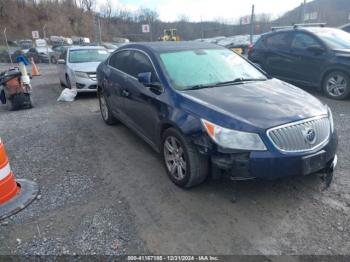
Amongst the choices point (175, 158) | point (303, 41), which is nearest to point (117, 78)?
point (175, 158)

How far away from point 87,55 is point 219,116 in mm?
8017

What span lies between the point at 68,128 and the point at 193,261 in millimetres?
4414

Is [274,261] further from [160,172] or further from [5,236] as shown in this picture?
[5,236]

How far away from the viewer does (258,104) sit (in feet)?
10.3

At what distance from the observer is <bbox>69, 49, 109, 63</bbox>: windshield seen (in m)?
9.54

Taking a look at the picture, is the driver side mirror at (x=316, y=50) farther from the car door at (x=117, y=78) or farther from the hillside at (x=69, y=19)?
the hillside at (x=69, y=19)

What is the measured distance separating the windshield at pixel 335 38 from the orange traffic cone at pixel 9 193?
23.2ft

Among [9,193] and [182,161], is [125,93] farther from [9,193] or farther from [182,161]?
[9,193]

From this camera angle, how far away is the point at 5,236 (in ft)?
9.24

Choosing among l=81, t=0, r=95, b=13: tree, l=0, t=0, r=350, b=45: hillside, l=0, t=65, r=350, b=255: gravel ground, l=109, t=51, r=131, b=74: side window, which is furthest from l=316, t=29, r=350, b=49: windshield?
l=81, t=0, r=95, b=13: tree

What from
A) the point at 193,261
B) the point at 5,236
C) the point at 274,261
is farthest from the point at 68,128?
the point at 274,261

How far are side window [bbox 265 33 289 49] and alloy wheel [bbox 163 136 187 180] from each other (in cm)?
587

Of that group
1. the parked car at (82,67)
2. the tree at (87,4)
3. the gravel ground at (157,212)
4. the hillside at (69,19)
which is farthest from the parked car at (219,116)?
the tree at (87,4)

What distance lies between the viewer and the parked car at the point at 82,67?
868 cm
